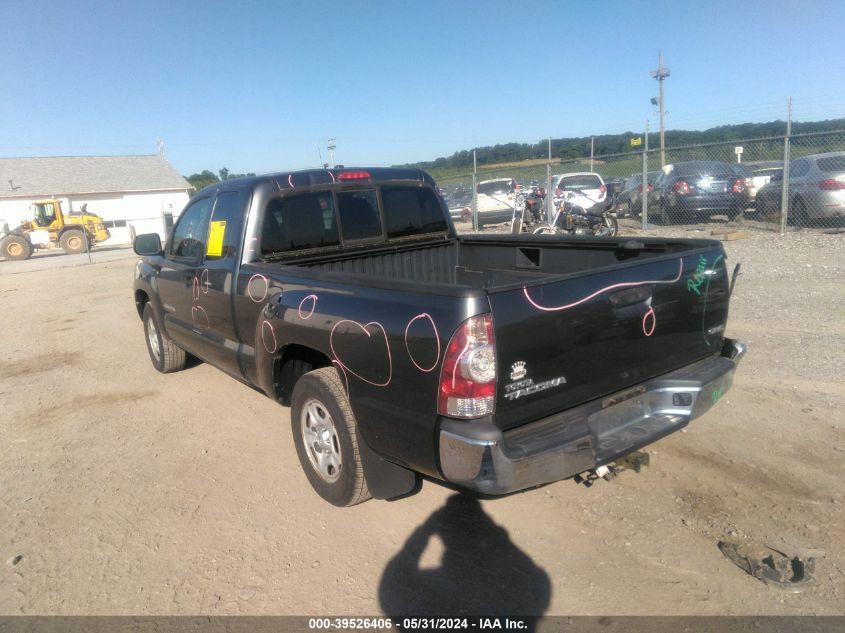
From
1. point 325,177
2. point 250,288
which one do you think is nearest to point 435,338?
point 250,288

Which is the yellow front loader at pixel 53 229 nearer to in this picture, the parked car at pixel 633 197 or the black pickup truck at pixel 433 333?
the parked car at pixel 633 197

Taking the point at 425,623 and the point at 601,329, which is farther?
the point at 601,329

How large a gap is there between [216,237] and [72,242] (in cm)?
2731

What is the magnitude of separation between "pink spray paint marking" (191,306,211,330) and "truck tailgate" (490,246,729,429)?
2.91m

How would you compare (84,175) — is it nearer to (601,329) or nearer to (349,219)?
(349,219)

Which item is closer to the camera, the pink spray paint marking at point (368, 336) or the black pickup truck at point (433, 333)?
the black pickup truck at point (433, 333)

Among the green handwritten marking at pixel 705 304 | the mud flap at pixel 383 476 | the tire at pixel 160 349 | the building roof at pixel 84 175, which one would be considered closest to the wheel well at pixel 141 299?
the tire at pixel 160 349

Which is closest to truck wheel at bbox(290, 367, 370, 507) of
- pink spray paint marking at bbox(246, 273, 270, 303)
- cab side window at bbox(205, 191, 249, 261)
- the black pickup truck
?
the black pickup truck

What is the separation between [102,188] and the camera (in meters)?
43.3

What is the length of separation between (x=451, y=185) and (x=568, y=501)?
22.5m

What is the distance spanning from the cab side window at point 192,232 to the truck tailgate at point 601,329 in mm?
3034

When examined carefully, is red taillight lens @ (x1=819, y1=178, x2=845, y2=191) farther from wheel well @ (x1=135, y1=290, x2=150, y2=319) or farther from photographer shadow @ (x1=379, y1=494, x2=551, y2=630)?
wheel well @ (x1=135, y1=290, x2=150, y2=319)

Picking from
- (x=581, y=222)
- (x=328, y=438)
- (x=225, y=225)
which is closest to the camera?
(x=328, y=438)

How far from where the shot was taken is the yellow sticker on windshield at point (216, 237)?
4477 millimetres
